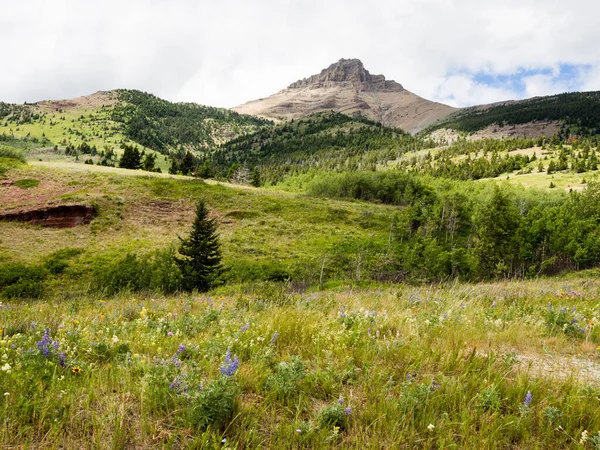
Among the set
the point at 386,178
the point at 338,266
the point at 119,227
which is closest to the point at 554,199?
the point at 386,178

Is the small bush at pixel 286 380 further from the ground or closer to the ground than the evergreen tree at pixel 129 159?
closer to the ground

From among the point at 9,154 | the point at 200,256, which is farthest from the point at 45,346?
the point at 9,154

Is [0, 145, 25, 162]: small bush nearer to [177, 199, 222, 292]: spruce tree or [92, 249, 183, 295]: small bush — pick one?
[177, 199, 222, 292]: spruce tree

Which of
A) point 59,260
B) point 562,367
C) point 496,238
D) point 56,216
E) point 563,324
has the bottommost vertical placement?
point 59,260

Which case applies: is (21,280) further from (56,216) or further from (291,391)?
(291,391)

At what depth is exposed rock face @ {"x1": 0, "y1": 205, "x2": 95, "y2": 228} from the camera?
52688mm

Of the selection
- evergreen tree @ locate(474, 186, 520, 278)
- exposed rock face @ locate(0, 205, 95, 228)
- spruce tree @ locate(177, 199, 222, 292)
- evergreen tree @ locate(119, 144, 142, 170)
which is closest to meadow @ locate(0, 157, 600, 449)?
spruce tree @ locate(177, 199, 222, 292)

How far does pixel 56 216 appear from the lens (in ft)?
177

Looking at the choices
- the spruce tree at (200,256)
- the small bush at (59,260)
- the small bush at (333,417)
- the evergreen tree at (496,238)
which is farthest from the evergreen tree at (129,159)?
the small bush at (333,417)

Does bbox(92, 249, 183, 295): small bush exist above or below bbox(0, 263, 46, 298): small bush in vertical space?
above

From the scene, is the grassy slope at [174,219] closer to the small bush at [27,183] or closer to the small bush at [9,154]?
the small bush at [27,183]

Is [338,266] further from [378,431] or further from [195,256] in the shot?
[378,431]

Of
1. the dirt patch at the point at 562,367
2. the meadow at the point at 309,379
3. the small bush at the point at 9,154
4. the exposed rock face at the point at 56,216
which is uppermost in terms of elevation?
the small bush at the point at 9,154

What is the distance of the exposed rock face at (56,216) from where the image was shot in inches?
2074
